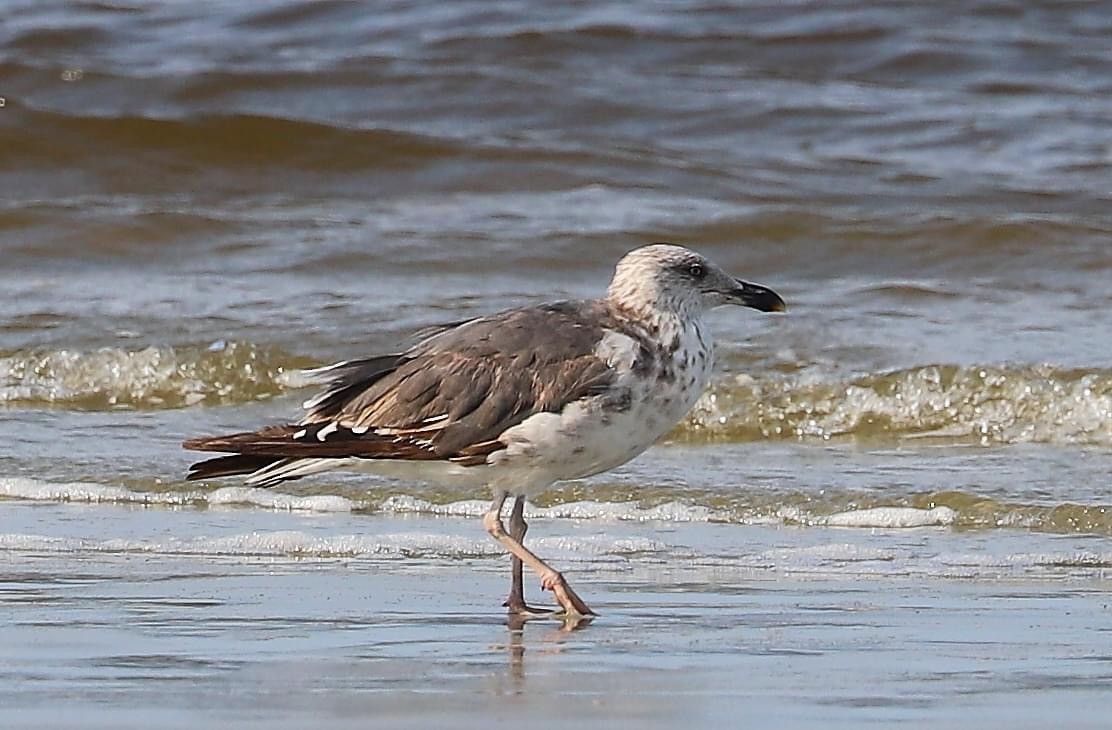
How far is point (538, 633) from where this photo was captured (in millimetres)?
4547

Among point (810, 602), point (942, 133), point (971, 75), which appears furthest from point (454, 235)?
point (810, 602)

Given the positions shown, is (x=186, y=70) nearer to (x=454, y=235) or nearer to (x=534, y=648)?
(x=454, y=235)

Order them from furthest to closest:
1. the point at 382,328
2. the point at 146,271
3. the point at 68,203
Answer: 1. the point at 68,203
2. the point at 146,271
3. the point at 382,328

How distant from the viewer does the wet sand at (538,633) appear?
3.60 meters

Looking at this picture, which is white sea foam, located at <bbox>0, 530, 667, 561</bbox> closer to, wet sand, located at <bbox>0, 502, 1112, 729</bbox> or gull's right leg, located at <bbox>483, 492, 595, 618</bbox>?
wet sand, located at <bbox>0, 502, 1112, 729</bbox>

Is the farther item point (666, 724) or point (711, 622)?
point (711, 622)

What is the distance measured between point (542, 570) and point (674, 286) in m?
0.84

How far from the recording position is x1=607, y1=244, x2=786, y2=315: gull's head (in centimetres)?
532

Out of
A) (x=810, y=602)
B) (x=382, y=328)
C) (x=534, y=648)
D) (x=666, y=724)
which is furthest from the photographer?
(x=382, y=328)

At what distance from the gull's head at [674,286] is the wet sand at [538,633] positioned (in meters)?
0.65

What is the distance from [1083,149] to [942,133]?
875 mm

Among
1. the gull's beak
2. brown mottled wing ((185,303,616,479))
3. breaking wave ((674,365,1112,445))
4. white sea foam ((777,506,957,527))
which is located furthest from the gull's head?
breaking wave ((674,365,1112,445))

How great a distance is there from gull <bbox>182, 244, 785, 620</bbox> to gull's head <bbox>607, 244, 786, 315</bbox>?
2.5 inches

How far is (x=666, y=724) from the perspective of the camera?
3492mm
